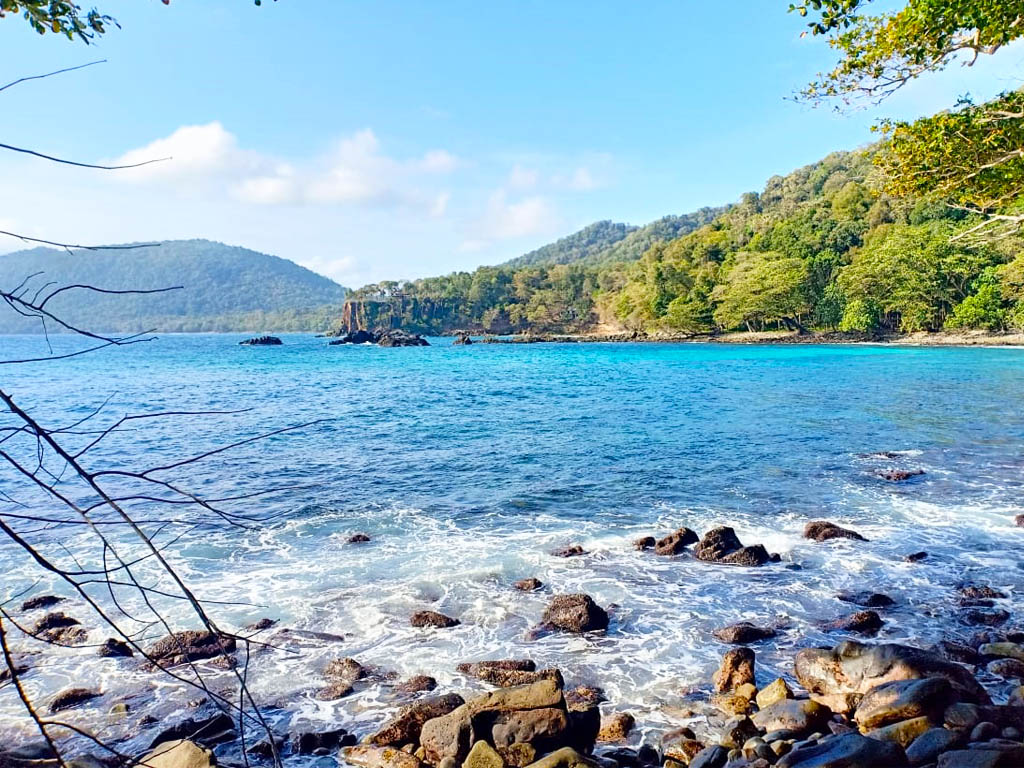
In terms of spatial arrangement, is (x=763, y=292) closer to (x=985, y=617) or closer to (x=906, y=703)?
(x=985, y=617)

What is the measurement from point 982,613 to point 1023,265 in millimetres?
57279

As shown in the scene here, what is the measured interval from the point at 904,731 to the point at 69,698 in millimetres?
8907

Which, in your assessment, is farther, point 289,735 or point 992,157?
point 992,157

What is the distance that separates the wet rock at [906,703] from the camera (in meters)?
5.94

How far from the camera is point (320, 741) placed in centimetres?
662

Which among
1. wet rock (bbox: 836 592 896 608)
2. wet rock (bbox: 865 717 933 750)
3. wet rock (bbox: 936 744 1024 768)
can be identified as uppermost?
wet rock (bbox: 936 744 1024 768)

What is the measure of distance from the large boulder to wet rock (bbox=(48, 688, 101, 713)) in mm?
8367

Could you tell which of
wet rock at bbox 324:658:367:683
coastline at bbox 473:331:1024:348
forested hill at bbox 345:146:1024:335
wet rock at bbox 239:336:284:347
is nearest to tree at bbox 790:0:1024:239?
wet rock at bbox 324:658:367:683

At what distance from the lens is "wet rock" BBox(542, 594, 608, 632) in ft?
29.3

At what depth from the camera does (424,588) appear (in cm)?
1041

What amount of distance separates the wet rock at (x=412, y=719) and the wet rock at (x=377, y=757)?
0.11m

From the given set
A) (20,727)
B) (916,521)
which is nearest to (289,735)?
(20,727)

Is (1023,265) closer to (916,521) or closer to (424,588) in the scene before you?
(916,521)

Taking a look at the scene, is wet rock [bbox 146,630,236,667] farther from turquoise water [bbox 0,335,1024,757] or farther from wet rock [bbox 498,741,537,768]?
wet rock [bbox 498,741,537,768]
